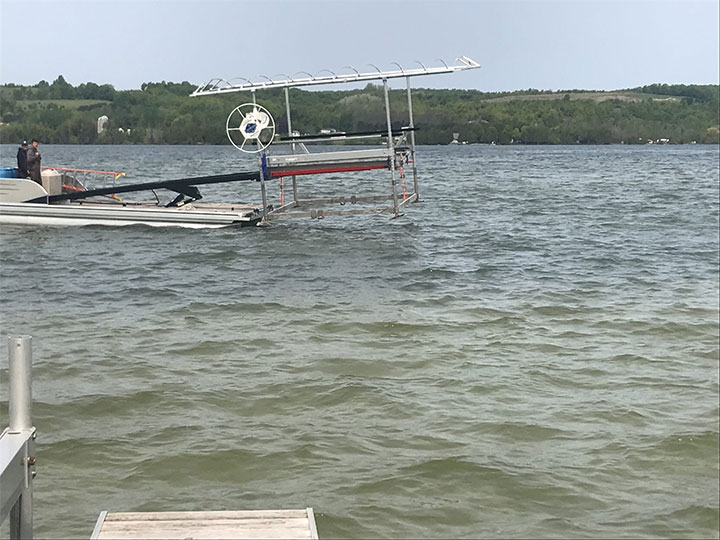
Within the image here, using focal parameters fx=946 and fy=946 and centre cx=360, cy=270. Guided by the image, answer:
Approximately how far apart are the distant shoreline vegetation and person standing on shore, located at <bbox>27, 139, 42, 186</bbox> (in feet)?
288

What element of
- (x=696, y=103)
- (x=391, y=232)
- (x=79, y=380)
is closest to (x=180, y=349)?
(x=79, y=380)

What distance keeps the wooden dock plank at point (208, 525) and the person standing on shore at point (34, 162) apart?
63.6 ft

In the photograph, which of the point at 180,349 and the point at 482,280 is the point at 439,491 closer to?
the point at 180,349

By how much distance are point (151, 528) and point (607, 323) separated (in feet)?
31.3

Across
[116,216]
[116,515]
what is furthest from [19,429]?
[116,216]

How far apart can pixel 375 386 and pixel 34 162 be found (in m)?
16.1

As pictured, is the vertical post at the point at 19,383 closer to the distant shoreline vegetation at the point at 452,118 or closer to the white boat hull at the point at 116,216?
the white boat hull at the point at 116,216

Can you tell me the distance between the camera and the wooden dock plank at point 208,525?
4828mm

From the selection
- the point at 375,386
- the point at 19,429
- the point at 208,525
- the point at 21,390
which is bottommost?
the point at 375,386

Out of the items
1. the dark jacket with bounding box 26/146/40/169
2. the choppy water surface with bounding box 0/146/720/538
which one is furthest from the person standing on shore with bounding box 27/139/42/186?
the choppy water surface with bounding box 0/146/720/538

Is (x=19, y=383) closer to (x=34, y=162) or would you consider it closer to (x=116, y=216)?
(x=116, y=216)

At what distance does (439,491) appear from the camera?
285 inches

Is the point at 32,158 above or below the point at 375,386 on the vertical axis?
above

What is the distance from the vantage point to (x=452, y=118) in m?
151
